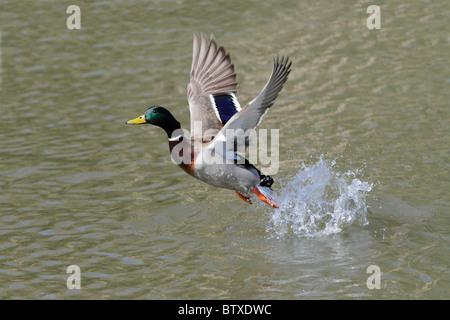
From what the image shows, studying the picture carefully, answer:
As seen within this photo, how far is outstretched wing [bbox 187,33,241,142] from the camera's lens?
914cm

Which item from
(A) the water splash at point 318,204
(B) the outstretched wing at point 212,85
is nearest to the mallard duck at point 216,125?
(B) the outstretched wing at point 212,85

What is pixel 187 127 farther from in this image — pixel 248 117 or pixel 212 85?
pixel 248 117

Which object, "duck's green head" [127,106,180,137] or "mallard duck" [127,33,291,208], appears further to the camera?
"duck's green head" [127,106,180,137]

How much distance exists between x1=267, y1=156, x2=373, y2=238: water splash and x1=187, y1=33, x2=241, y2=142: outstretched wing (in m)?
1.23

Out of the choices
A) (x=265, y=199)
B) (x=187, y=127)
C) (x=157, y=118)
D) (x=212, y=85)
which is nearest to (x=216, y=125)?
(x=212, y=85)

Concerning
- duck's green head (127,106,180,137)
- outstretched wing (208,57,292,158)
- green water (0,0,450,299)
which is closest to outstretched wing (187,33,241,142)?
duck's green head (127,106,180,137)

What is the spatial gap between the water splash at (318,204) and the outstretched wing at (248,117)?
1.14m

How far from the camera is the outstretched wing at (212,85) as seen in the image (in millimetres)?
9141

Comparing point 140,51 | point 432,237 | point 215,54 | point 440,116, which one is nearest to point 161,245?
point 215,54

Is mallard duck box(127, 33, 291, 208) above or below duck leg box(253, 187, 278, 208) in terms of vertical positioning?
above

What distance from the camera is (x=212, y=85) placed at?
929 cm

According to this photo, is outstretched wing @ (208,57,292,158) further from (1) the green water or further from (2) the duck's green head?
(1) the green water

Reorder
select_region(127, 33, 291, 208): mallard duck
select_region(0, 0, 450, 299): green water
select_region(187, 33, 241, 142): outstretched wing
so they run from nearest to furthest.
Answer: select_region(127, 33, 291, 208): mallard duck, select_region(0, 0, 450, 299): green water, select_region(187, 33, 241, 142): outstretched wing
